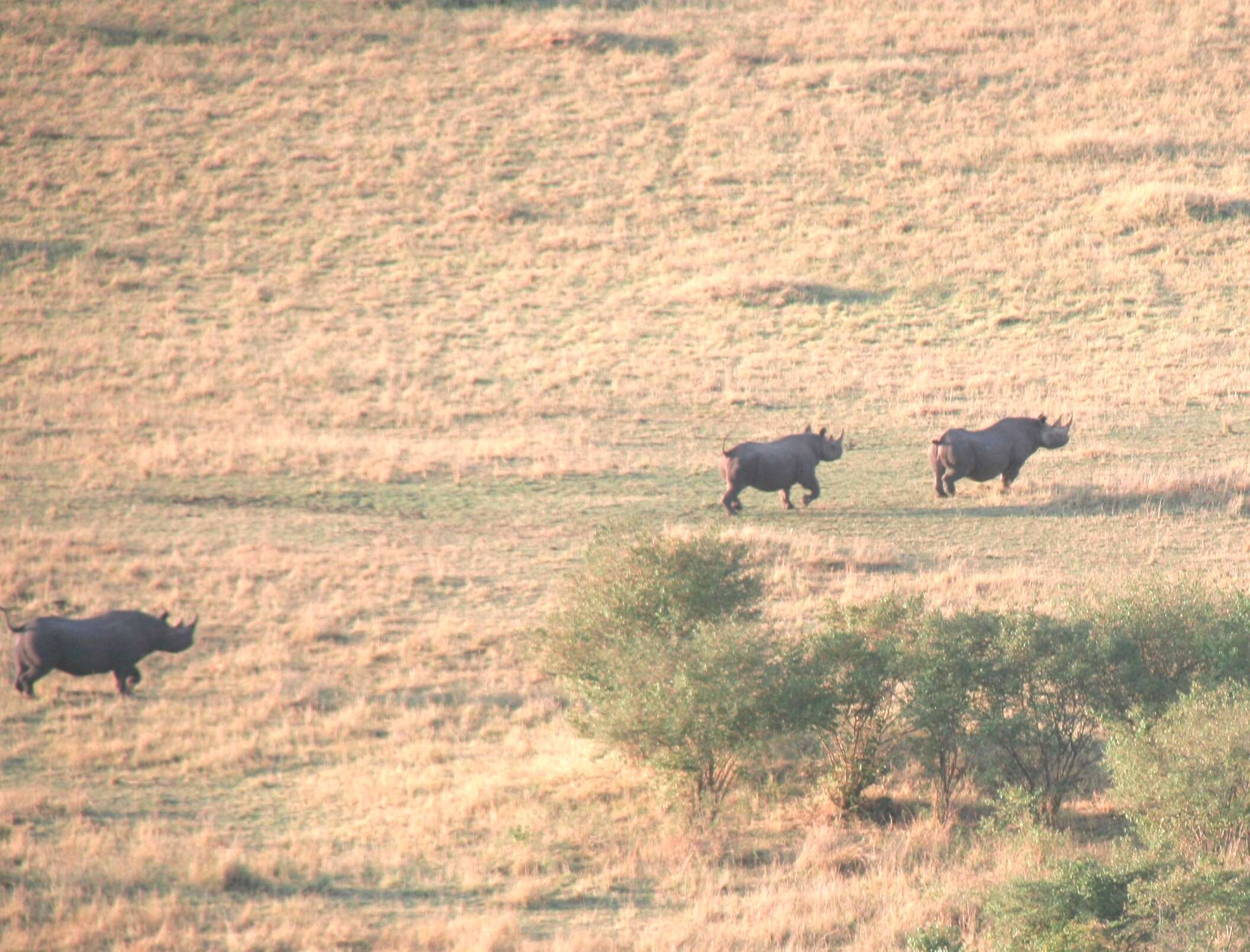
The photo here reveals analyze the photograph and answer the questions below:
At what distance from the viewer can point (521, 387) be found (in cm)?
3456

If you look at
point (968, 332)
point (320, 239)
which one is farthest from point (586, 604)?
point (320, 239)

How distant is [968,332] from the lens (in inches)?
1528

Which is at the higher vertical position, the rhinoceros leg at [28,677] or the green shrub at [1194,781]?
the rhinoceros leg at [28,677]

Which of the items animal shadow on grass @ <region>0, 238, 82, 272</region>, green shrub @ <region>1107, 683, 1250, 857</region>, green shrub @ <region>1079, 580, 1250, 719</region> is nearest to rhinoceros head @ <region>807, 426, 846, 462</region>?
green shrub @ <region>1079, 580, 1250, 719</region>

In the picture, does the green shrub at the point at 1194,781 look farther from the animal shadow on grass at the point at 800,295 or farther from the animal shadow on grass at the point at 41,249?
the animal shadow on grass at the point at 41,249

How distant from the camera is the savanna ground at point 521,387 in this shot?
12.6m

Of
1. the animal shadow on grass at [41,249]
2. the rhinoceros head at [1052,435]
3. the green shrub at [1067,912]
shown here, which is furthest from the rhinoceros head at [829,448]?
the animal shadow on grass at [41,249]

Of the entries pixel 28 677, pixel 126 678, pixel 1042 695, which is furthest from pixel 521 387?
pixel 1042 695

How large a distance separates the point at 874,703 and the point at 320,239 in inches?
1457

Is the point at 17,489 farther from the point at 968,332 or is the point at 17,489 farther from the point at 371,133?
the point at 371,133

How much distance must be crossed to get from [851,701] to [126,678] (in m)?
8.47

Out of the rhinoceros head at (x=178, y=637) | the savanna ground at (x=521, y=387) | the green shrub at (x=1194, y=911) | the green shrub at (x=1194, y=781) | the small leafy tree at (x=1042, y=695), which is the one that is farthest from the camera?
the rhinoceros head at (x=178, y=637)

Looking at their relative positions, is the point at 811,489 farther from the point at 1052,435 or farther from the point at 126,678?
the point at 126,678

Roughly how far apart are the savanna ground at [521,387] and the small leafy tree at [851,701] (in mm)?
506
